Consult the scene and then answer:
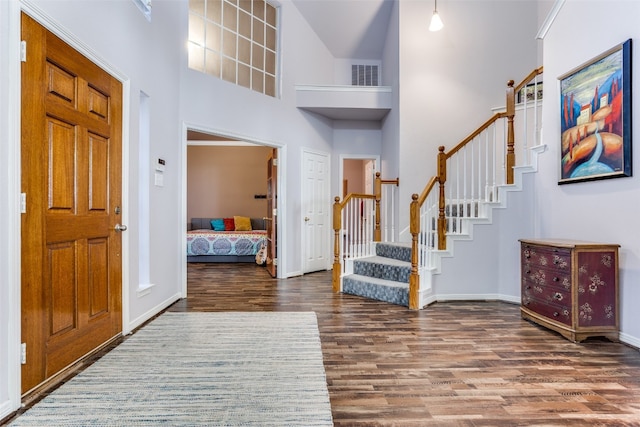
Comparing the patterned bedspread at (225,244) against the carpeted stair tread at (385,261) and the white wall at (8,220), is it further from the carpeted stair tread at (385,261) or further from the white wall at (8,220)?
the white wall at (8,220)

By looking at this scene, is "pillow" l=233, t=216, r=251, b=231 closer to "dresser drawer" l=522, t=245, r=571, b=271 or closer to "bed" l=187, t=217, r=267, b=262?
"bed" l=187, t=217, r=267, b=262

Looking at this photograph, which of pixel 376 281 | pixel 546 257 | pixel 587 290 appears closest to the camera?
pixel 587 290

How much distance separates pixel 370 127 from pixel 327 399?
5.65 metres

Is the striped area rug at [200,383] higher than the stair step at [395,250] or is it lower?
lower

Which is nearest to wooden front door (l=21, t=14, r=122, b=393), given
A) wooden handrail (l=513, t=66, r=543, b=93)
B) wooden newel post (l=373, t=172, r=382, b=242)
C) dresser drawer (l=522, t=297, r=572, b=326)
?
wooden newel post (l=373, t=172, r=382, b=242)

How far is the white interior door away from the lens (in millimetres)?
6121

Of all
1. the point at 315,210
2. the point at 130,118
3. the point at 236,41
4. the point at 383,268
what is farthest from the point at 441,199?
the point at 236,41

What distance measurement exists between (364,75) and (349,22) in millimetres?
1372

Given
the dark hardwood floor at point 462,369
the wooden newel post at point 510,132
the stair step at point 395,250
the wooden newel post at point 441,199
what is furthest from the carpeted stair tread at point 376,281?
the wooden newel post at point 510,132

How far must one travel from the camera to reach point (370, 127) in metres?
6.85

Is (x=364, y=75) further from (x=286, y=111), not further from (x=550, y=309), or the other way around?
(x=550, y=309)

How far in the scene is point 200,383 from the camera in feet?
7.10

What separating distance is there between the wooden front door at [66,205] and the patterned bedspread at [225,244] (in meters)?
4.40

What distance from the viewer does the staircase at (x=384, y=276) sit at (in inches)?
163
